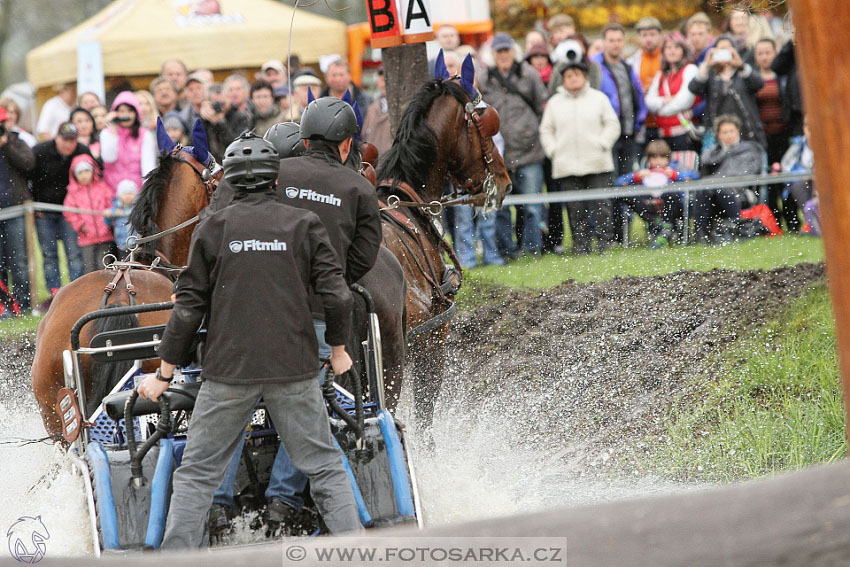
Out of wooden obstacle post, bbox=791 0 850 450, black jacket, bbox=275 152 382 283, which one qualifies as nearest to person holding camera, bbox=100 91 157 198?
black jacket, bbox=275 152 382 283

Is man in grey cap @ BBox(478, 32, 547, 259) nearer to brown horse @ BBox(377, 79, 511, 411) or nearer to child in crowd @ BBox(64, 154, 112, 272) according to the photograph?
brown horse @ BBox(377, 79, 511, 411)

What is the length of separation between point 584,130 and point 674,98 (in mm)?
1169

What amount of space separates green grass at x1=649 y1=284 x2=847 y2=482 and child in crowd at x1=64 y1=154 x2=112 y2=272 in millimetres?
6225

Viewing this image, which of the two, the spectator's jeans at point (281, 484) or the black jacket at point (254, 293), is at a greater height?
the black jacket at point (254, 293)

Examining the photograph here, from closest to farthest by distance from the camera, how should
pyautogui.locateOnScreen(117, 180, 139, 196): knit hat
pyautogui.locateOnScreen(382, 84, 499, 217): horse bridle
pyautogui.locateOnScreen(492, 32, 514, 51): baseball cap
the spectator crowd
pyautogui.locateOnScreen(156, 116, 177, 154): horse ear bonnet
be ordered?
pyautogui.locateOnScreen(156, 116, 177, 154): horse ear bonnet → pyautogui.locateOnScreen(382, 84, 499, 217): horse bridle → the spectator crowd → pyautogui.locateOnScreen(117, 180, 139, 196): knit hat → pyautogui.locateOnScreen(492, 32, 514, 51): baseball cap

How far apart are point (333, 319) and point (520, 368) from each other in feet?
14.6

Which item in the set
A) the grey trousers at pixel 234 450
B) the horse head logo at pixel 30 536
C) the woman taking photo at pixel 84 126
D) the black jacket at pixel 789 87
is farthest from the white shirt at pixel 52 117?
the grey trousers at pixel 234 450

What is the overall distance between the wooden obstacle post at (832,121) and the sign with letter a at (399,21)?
579 cm

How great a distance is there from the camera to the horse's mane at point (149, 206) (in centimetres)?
645

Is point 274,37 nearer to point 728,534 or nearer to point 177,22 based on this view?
point 177,22

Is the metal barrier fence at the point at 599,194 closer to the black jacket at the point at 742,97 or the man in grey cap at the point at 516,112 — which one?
the man in grey cap at the point at 516,112

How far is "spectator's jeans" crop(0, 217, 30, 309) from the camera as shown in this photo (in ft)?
35.4

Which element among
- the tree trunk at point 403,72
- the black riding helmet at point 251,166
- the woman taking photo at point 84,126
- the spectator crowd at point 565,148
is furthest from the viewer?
the woman taking photo at point 84,126

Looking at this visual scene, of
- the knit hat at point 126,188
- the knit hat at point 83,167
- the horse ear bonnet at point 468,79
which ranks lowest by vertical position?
the knit hat at point 126,188
